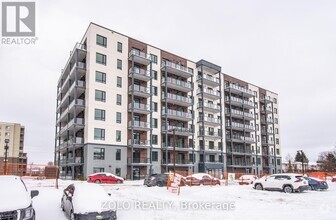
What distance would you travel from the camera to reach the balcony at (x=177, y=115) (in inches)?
1886

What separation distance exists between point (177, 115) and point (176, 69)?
8.08 metres

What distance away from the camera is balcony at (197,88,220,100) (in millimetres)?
54775

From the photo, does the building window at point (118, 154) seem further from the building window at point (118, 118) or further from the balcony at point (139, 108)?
the balcony at point (139, 108)

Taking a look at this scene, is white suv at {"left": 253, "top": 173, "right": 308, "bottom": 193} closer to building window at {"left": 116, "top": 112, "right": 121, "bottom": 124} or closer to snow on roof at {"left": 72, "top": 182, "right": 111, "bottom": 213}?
snow on roof at {"left": 72, "top": 182, "right": 111, "bottom": 213}

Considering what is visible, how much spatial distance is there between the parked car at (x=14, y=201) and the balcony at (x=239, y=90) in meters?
54.7

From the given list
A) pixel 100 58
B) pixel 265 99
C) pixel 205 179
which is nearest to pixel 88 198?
pixel 205 179

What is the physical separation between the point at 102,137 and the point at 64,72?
1752 centimetres

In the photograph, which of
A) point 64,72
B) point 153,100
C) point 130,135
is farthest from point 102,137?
point 64,72

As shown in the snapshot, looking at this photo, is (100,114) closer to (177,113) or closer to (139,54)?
(139,54)

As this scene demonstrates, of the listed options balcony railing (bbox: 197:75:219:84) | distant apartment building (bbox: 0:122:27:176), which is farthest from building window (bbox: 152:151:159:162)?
distant apartment building (bbox: 0:122:27:176)

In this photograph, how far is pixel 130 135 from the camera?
43156 millimetres

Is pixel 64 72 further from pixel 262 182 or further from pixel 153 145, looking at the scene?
pixel 262 182

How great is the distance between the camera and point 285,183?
22.6 metres

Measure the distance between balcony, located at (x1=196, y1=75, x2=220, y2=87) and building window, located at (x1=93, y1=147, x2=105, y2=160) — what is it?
80.8ft
